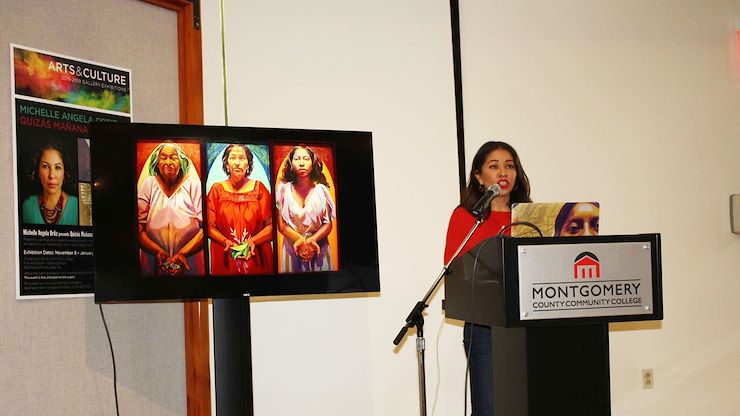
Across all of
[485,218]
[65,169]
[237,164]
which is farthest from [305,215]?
[65,169]

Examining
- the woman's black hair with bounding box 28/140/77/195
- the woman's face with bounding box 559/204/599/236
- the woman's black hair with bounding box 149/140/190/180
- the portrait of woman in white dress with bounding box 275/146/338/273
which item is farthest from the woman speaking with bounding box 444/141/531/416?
the woman's black hair with bounding box 28/140/77/195

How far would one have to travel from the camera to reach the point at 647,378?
4266mm

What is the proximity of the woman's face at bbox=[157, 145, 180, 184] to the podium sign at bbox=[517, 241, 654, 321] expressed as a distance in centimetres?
111

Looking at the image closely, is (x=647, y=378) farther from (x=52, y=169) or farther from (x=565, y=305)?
(x=52, y=169)

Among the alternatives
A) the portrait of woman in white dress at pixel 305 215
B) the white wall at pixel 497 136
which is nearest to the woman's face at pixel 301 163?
the portrait of woman in white dress at pixel 305 215

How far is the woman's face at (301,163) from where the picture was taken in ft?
8.26

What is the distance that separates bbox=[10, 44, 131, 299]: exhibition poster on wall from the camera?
2604 mm

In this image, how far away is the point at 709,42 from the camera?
15.1ft

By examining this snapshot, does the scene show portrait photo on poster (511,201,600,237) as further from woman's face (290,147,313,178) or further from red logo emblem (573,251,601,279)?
woman's face (290,147,313,178)

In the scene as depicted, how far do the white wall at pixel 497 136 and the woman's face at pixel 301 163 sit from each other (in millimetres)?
937

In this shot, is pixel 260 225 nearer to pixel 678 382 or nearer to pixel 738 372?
pixel 678 382

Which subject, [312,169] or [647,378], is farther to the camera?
[647,378]

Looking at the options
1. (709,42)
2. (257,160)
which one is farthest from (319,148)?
(709,42)

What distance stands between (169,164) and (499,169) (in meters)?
1.71
